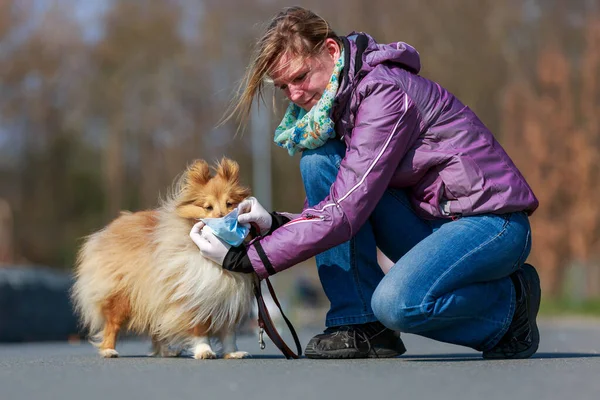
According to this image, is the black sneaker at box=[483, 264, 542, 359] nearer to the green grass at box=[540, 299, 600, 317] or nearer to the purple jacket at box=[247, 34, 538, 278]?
the purple jacket at box=[247, 34, 538, 278]

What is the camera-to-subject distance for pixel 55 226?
2688 cm

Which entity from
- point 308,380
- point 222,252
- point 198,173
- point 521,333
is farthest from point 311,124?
point 308,380

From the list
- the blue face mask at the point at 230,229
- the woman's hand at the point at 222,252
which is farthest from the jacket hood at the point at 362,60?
the woman's hand at the point at 222,252

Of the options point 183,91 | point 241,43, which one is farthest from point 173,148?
point 241,43

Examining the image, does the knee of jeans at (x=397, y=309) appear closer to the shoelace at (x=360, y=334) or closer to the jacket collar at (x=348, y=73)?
the shoelace at (x=360, y=334)

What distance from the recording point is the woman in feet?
13.5

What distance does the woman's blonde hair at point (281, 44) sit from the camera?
4.41 meters

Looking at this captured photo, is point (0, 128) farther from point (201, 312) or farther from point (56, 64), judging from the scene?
point (201, 312)

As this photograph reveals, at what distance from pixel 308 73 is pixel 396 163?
610 millimetres

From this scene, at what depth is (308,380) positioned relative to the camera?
129 inches

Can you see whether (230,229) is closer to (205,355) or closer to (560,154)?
(205,355)

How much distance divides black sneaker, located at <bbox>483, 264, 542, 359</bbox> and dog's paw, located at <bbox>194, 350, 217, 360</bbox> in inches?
51.7

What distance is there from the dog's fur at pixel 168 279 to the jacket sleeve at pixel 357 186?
0.56 meters

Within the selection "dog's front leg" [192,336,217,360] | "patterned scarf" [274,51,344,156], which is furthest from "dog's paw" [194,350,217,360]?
"patterned scarf" [274,51,344,156]
